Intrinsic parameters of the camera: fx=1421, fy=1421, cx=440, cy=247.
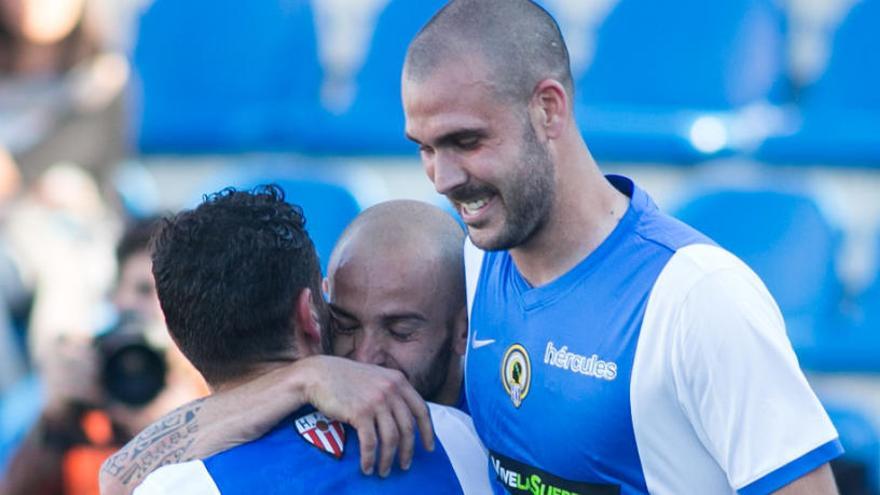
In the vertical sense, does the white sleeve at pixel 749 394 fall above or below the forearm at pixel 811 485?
above

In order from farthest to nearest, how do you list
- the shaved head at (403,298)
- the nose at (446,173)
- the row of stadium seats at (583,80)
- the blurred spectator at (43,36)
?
the blurred spectator at (43,36) < the row of stadium seats at (583,80) < the shaved head at (403,298) < the nose at (446,173)

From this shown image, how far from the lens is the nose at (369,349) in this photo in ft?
9.11

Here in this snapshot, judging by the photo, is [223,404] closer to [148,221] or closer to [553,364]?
[553,364]

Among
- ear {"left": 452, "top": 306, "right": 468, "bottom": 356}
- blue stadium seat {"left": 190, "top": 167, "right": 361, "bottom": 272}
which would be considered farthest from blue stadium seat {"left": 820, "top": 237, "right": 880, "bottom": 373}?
ear {"left": 452, "top": 306, "right": 468, "bottom": 356}

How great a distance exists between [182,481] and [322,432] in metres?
0.25

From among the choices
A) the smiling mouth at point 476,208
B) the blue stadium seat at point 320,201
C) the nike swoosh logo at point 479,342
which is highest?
the blue stadium seat at point 320,201

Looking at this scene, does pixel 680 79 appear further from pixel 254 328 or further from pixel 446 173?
pixel 254 328

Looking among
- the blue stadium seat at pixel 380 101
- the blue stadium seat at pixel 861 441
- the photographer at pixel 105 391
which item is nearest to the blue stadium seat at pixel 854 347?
the blue stadium seat at pixel 861 441

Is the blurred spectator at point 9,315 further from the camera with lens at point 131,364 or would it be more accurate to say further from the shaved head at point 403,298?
→ the shaved head at point 403,298

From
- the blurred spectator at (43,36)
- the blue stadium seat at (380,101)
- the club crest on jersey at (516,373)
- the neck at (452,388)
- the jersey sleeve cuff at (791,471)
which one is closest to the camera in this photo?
the jersey sleeve cuff at (791,471)

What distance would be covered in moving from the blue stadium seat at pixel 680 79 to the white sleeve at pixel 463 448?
133 inches

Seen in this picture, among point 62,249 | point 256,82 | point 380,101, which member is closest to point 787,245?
point 380,101

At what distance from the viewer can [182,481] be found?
2373 mm

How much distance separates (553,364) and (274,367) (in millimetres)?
491
